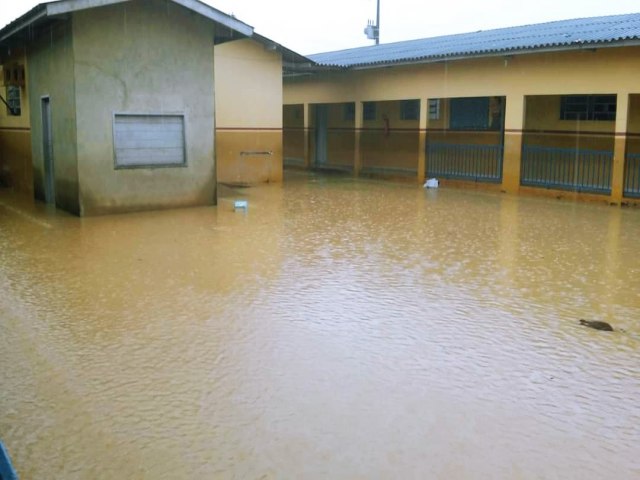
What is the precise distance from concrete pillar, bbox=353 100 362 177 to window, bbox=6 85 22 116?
10179 millimetres

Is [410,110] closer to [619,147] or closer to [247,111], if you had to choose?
[247,111]

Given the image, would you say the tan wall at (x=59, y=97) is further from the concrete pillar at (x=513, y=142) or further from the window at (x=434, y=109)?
the window at (x=434, y=109)

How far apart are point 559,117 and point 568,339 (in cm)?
1379

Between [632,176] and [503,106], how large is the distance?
5193 mm

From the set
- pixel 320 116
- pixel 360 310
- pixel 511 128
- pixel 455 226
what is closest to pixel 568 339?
pixel 360 310

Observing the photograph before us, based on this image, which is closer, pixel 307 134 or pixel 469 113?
pixel 469 113

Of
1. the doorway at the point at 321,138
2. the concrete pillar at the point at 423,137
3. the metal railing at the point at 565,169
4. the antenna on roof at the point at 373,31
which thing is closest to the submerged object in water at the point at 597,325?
the metal railing at the point at 565,169

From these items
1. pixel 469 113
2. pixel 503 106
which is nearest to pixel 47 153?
pixel 469 113

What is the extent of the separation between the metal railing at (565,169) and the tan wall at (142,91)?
26.9 feet

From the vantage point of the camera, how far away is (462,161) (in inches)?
780

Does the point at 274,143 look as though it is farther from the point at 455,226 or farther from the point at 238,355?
the point at 238,355

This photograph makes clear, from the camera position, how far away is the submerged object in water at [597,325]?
6.01m

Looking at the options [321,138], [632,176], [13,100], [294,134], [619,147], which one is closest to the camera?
[619,147]

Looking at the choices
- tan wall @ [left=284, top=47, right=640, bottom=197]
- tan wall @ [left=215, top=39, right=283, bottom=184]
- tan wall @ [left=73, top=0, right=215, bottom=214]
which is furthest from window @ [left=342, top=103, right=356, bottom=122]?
tan wall @ [left=73, top=0, right=215, bottom=214]
